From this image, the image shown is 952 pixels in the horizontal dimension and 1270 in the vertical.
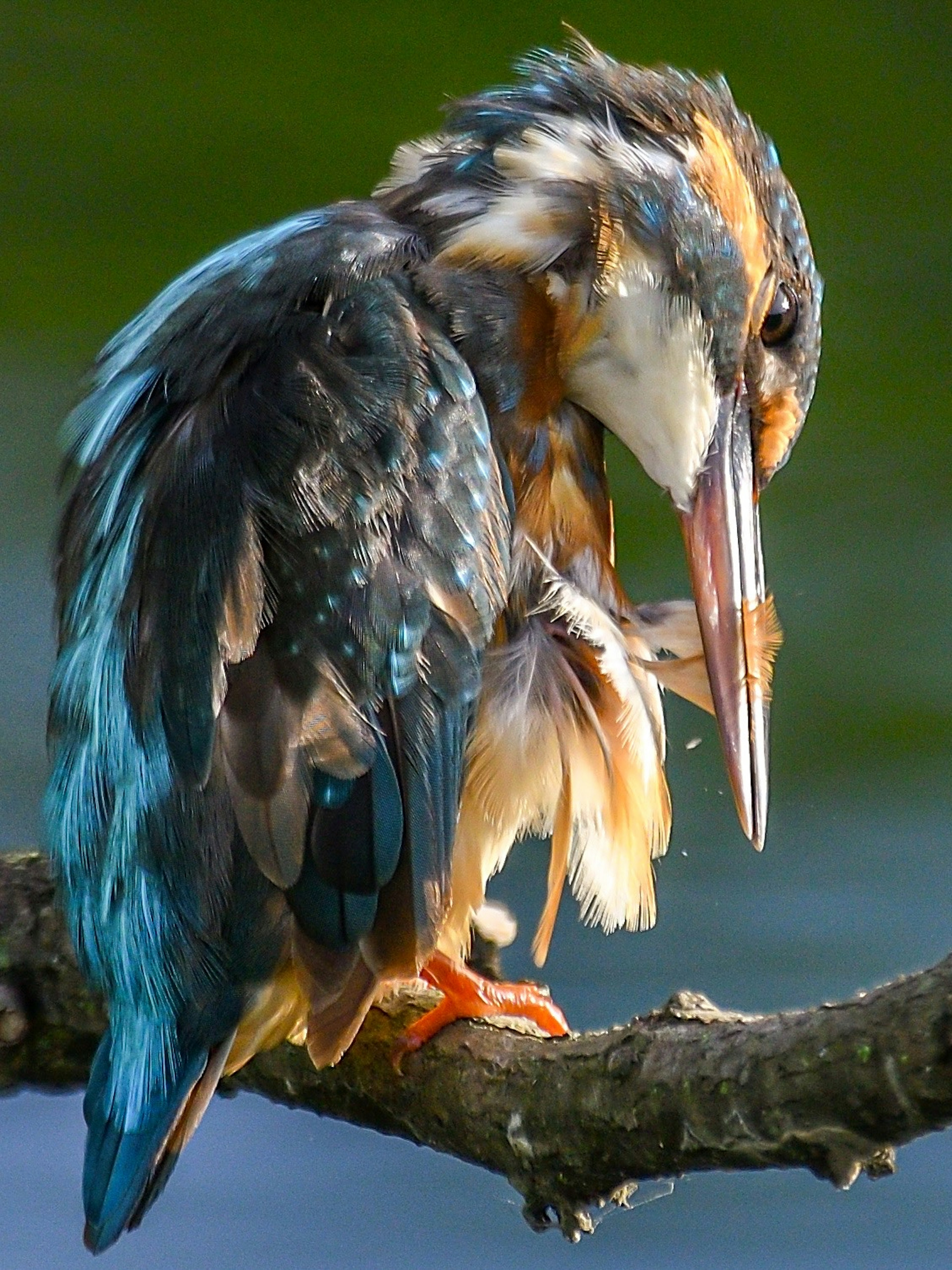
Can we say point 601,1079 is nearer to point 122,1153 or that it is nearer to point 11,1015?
point 122,1153

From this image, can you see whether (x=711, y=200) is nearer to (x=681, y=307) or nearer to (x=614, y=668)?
(x=681, y=307)

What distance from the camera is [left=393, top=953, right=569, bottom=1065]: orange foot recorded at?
159 centimetres

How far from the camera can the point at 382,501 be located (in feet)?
4.86

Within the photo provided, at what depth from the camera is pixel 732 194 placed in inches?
66.2

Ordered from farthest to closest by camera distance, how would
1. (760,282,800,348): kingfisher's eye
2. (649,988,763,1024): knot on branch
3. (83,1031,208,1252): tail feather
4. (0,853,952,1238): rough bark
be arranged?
1. (760,282,800,348): kingfisher's eye
2. (83,1031,208,1252): tail feather
3. (649,988,763,1024): knot on branch
4. (0,853,952,1238): rough bark

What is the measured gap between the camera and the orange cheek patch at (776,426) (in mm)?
1722

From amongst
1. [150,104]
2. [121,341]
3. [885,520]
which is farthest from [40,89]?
[121,341]

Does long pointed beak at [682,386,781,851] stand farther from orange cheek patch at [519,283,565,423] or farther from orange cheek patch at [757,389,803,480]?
orange cheek patch at [519,283,565,423]

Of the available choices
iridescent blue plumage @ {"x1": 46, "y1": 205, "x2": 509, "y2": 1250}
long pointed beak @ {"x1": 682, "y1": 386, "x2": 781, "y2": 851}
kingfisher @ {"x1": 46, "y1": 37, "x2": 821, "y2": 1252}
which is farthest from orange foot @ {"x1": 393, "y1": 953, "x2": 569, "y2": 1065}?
long pointed beak @ {"x1": 682, "y1": 386, "x2": 781, "y2": 851}

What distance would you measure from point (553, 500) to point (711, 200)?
0.29 meters

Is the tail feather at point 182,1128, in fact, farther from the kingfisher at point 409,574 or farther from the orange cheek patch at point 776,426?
the orange cheek patch at point 776,426

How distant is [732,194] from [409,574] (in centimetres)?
48

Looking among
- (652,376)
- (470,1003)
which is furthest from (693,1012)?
(652,376)

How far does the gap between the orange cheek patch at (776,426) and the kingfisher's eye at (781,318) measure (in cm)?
5
